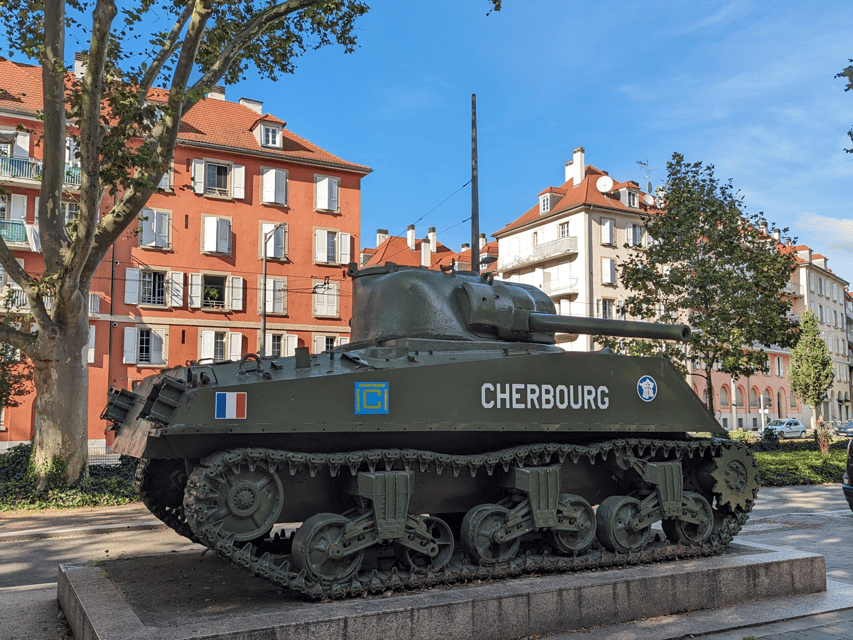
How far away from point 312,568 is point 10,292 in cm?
1983

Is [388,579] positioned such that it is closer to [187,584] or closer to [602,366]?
[187,584]

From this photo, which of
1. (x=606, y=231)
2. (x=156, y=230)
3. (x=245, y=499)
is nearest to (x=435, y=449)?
(x=245, y=499)

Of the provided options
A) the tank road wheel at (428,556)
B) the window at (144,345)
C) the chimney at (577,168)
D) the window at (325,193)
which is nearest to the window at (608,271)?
the chimney at (577,168)

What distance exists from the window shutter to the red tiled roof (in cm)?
88

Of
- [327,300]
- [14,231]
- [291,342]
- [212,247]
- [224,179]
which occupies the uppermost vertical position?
[224,179]

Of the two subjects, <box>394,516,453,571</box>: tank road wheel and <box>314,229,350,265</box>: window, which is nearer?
<box>394,516,453,571</box>: tank road wheel

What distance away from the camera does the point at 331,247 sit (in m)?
38.5

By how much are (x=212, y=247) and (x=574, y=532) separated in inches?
1192

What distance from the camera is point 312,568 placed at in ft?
21.6

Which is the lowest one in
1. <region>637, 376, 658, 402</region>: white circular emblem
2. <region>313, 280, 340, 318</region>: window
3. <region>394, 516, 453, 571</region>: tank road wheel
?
<region>394, 516, 453, 571</region>: tank road wheel

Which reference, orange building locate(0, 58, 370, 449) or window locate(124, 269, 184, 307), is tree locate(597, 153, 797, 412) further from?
window locate(124, 269, 184, 307)

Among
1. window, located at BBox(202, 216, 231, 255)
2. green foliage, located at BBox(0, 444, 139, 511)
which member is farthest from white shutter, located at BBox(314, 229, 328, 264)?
green foliage, located at BBox(0, 444, 139, 511)

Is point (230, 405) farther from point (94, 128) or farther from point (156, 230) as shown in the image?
point (156, 230)

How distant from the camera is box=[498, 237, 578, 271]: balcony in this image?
48.0 meters
